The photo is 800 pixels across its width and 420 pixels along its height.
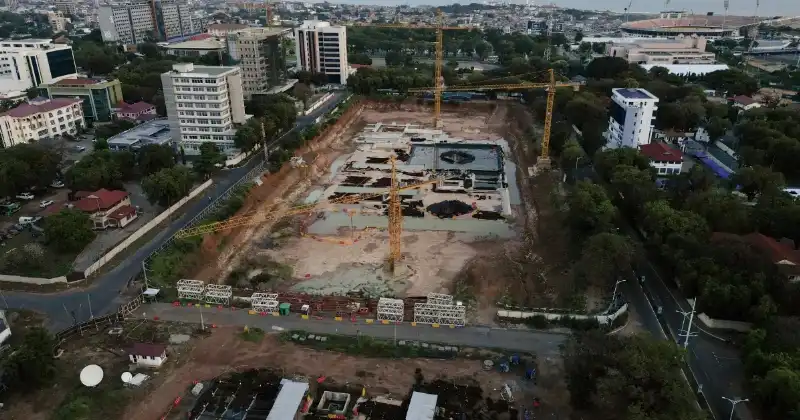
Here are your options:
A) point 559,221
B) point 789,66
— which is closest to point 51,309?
point 559,221

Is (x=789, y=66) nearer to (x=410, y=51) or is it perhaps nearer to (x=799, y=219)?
(x=410, y=51)

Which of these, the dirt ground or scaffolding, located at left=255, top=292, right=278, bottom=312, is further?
scaffolding, located at left=255, top=292, right=278, bottom=312

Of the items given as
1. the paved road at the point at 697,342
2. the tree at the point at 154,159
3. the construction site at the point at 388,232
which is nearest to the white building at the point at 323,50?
the construction site at the point at 388,232

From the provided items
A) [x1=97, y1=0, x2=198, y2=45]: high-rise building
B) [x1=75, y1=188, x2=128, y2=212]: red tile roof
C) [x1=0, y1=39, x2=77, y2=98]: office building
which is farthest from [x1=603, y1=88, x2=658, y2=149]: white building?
[x1=97, y1=0, x2=198, y2=45]: high-rise building

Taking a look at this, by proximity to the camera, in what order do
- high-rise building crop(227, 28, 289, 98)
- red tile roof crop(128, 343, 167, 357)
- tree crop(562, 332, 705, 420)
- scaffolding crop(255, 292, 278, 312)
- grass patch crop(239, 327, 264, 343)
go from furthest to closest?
high-rise building crop(227, 28, 289, 98), scaffolding crop(255, 292, 278, 312), grass patch crop(239, 327, 264, 343), red tile roof crop(128, 343, 167, 357), tree crop(562, 332, 705, 420)

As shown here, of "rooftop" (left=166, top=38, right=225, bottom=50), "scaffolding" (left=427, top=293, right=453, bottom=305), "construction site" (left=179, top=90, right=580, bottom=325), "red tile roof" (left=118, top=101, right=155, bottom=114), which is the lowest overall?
"construction site" (left=179, top=90, right=580, bottom=325)

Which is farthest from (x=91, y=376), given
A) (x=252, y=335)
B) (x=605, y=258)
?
(x=605, y=258)

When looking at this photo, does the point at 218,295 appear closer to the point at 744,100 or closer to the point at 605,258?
the point at 605,258

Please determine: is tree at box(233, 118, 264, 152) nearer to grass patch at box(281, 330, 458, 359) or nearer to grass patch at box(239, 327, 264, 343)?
grass patch at box(239, 327, 264, 343)
